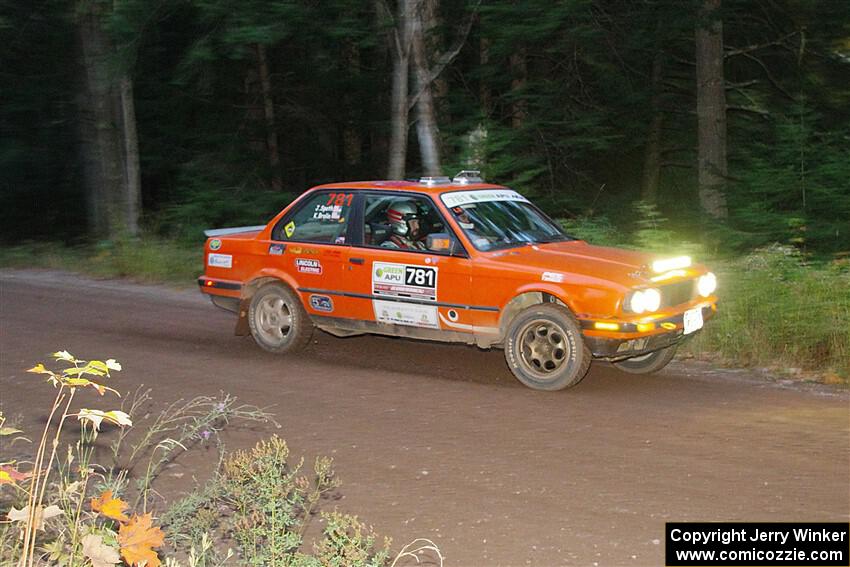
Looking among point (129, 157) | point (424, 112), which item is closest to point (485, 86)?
point (424, 112)

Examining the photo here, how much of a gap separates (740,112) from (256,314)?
54.0ft

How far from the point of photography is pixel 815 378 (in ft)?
29.9

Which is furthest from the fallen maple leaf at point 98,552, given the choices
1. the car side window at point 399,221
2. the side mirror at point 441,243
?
the car side window at point 399,221

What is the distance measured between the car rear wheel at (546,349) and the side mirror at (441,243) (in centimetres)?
85

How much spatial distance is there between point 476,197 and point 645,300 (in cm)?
203

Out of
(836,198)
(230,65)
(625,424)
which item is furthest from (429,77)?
(230,65)

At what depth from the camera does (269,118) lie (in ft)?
88.9

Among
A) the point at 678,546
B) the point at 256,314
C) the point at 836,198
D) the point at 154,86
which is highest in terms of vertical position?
the point at 154,86

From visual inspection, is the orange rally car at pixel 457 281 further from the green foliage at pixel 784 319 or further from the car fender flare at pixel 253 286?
the green foliage at pixel 784 319

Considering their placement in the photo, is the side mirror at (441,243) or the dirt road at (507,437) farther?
the side mirror at (441,243)

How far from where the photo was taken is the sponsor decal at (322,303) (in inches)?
397

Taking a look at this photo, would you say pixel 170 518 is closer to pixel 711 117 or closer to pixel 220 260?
pixel 220 260

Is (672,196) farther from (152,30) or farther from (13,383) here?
(13,383)

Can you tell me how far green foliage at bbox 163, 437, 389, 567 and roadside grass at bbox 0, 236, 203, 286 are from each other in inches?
420
